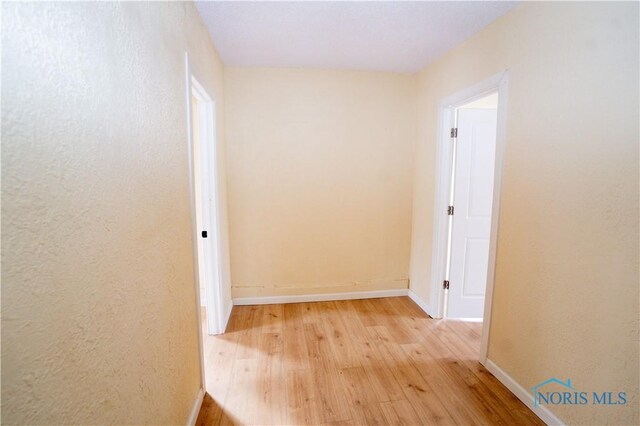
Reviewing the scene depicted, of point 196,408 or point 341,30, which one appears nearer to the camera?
point 196,408

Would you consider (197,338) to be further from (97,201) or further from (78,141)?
(78,141)

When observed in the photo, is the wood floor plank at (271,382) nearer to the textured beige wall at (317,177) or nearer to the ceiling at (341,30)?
the textured beige wall at (317,177)

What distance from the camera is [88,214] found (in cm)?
75

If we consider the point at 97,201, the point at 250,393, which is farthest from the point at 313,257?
the point at 97,201

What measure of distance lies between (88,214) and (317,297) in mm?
2753

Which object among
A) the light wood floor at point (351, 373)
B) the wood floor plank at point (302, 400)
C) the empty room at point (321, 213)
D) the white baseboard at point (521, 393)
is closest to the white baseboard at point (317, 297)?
the empty room at point (321, 213)

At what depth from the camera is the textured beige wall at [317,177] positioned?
118 inches

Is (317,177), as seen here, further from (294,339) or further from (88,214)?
(88,214)

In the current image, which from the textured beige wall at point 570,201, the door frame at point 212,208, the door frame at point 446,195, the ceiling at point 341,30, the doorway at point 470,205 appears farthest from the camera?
the doorway at point 470,205

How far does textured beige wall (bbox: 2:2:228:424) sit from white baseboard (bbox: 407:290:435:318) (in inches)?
93.5

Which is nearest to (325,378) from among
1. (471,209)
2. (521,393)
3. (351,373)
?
(351,373)

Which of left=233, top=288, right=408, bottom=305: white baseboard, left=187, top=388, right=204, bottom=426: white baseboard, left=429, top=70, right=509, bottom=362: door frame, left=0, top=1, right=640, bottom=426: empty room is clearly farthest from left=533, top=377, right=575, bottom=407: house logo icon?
left=187, top=388, right=204, bottom=426: white baseboard

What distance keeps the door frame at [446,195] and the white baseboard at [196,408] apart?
6.43 feet

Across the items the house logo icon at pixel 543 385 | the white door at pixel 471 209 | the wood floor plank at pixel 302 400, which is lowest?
the wood floor plank at pixel 302 400
